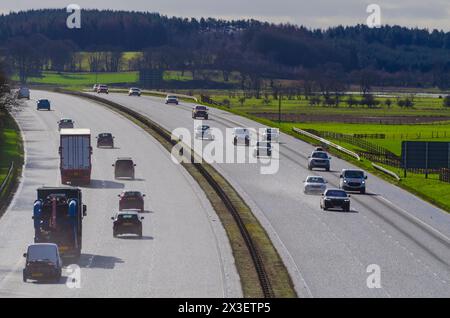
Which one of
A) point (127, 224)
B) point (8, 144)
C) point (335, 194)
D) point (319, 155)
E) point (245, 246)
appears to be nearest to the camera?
point (245, 246)

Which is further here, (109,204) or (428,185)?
(428,185)

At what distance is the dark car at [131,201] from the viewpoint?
255 ft

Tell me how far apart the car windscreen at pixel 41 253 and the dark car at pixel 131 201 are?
79.4ft

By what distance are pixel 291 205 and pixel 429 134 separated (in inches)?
3352

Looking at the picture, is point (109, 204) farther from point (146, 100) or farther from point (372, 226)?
point (146, 100)

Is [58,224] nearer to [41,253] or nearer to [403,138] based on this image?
[41,253]

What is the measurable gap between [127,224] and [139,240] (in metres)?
1.32

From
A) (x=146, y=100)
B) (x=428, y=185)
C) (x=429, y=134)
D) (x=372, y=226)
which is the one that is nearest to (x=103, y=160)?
(x=428, y=185)

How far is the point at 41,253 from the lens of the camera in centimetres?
5322

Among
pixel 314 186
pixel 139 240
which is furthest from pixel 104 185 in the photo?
pixel 139 240

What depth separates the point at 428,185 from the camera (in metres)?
102

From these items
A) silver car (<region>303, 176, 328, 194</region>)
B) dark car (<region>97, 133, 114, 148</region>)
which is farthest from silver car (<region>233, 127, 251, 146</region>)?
silver car (<region>303, 176, 328, 194</region>)

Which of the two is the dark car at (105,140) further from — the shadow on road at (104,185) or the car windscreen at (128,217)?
the car windscreen at (128,217)

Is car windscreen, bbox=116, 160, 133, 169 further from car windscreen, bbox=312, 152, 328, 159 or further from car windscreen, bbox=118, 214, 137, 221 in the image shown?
car windscreen, bbox=118, 214, 137, 221
